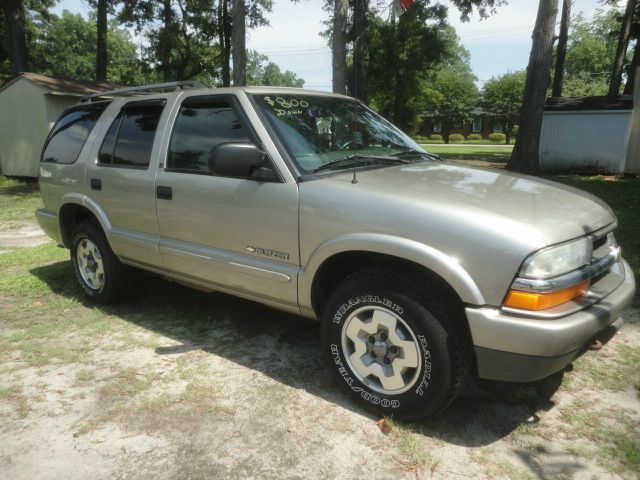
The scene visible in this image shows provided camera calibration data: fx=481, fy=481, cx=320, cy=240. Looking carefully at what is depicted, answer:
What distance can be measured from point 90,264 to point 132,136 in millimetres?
1433

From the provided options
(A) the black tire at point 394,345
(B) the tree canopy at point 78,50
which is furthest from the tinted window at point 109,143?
(B) the tree canopy at point 78,50

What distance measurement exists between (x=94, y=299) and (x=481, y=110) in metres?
61.9

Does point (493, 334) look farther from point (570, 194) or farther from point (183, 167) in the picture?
point (183, 167)

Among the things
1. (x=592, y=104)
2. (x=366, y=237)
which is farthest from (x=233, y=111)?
(x=592, y=104)

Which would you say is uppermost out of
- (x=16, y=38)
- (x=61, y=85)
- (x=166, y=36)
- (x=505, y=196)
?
(x=166, y=36)

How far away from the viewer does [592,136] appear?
55.6 ft

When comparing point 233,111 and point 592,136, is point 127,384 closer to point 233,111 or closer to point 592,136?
point 233,111

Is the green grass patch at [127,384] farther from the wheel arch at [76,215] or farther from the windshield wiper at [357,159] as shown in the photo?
the windshield wiper at [357,159]

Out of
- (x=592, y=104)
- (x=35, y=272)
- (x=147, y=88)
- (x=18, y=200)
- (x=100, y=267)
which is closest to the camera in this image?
(x=147, y=88)

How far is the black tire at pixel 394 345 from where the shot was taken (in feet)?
8.25

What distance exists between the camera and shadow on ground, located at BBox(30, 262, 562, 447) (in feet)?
9.14

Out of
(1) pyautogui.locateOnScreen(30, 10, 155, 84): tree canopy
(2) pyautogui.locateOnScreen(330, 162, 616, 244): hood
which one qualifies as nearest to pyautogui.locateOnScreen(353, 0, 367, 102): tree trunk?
(2) pyautogui.locateOnScreen(330, 162, 616, 244): hood

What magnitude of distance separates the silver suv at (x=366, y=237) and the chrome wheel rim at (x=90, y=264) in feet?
1.47

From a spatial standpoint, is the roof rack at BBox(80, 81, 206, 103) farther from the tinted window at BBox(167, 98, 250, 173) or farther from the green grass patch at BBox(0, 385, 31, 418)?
the green grass patch at BBox(0, 385, 31, 418)
